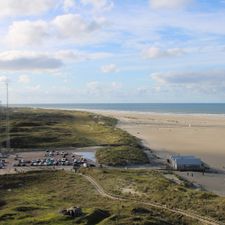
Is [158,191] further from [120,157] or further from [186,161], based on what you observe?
[120,157]

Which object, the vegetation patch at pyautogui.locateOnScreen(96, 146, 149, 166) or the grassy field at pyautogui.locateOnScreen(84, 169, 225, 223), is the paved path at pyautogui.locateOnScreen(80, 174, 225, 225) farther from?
the vegetation patch at pyautogui.locateOnScreen(96, 146, 149, 166)

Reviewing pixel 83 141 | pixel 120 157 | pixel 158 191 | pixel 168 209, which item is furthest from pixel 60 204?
pixel 83 141

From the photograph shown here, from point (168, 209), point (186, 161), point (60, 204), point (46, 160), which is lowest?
Result: point (168, 209)

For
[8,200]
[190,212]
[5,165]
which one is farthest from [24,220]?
[5,165]

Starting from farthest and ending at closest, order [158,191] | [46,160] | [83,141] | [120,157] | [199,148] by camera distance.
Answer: [83,141], [199,148], [120,157], [46,160], [158,191]

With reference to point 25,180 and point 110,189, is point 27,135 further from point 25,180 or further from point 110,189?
point 110,189

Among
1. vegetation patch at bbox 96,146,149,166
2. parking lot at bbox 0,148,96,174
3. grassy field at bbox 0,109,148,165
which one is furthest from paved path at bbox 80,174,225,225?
grassy field at bbox 0,109,148,165
